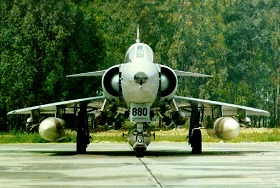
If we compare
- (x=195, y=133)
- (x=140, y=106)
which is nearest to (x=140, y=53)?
(x=140, y=106)

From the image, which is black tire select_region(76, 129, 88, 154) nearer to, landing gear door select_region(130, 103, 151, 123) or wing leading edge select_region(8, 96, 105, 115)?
wing leading edge select_region(8, 96, 105, 115)

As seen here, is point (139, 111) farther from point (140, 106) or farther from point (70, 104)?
point (70, 104)

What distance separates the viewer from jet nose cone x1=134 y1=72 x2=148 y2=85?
1553cm

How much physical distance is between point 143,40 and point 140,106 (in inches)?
1507

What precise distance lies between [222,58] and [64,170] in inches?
1843

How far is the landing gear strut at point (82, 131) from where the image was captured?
19.4 metres

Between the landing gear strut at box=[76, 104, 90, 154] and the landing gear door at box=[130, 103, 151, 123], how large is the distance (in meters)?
3.21

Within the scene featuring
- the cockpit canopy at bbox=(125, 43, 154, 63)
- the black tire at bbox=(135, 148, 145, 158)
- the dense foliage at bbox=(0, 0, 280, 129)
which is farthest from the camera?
the dense foliage at bbox=(0, 0, 280, 129)

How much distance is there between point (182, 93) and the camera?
56.5 m

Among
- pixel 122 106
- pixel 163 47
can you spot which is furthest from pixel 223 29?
pixel 122 106

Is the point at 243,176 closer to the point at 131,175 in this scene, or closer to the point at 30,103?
the point at 131,175

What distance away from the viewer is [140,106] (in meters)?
16.5

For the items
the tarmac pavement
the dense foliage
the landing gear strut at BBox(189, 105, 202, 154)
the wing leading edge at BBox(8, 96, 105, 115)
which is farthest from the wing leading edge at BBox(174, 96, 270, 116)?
the dense foliage

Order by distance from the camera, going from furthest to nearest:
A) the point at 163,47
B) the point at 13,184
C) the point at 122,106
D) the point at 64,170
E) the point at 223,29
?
the point at 223,29 → the point at 163,47 → the point at 122,106 → the point at 64,170 → the point at 13,184
